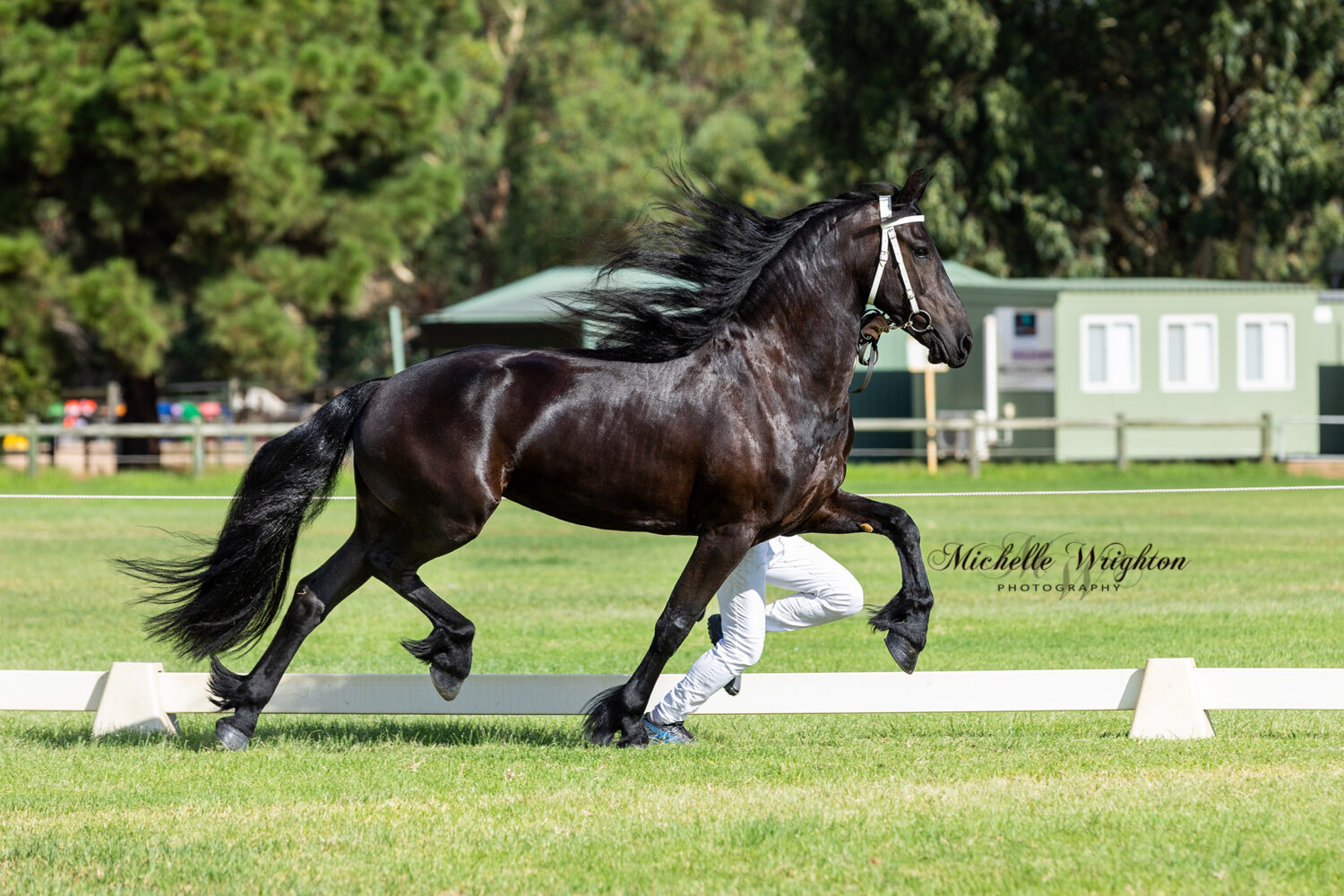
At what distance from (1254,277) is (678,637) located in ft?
129

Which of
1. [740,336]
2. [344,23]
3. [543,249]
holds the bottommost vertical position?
[740,336]

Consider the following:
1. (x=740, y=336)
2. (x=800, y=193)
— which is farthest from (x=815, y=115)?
(x=740, y=336)

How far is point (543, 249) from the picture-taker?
46.8 meters

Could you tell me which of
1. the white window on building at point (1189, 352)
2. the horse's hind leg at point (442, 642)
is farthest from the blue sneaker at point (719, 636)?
the white window on building at point (1189, 352)

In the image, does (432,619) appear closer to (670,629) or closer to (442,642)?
(442,642)

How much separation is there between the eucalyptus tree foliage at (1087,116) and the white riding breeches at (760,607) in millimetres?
26759

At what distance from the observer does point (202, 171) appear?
2797cm

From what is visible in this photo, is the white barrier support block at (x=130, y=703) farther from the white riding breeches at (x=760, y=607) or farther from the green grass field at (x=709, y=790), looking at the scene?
the white riding breeches at (x=760, y=607)

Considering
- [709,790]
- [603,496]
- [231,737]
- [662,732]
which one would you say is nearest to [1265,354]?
[662,732]

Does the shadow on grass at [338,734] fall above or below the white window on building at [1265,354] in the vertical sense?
below

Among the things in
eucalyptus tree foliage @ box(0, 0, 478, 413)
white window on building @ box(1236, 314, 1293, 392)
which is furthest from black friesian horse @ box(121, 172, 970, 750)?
white window on building @ box(1236, 314, 1293, 392)

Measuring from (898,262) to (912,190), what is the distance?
12.4 inches

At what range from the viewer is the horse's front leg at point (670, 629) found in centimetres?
609

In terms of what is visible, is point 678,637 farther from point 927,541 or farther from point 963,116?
point 963,116
